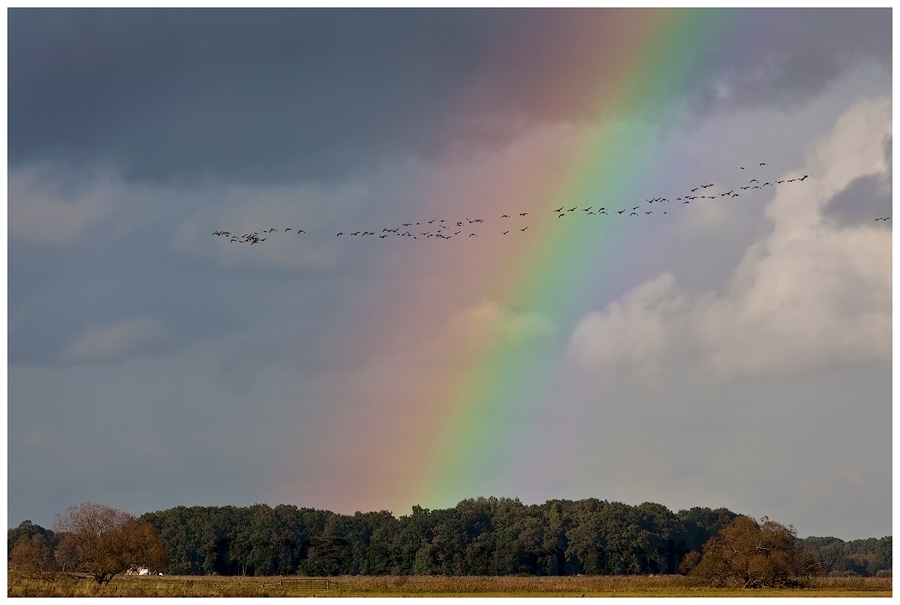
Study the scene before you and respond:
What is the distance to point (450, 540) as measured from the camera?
493 ft

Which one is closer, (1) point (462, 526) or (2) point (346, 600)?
(2) point (346, 600)

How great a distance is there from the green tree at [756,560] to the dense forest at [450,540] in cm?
2642

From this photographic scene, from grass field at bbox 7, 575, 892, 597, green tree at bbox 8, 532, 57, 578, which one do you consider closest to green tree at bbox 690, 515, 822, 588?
grass field at bbox 7, 575, 892, 597

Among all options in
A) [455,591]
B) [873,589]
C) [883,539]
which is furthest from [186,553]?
[883,539]

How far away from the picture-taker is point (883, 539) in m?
158

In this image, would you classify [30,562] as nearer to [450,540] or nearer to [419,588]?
[419,588]

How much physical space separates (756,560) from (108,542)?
53638mm

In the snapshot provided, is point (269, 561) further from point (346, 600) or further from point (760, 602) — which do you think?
point (760, 602)

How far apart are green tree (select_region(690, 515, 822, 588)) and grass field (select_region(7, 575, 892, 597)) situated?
6.42 feet

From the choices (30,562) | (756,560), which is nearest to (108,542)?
(30,562)

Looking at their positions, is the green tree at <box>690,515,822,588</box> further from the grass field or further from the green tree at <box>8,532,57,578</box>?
the green tree at <box>8,532,57,578</box>

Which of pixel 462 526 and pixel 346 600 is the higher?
pixel 462 526

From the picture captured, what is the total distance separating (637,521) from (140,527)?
72.5 meters

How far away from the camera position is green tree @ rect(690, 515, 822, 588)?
330 feet
